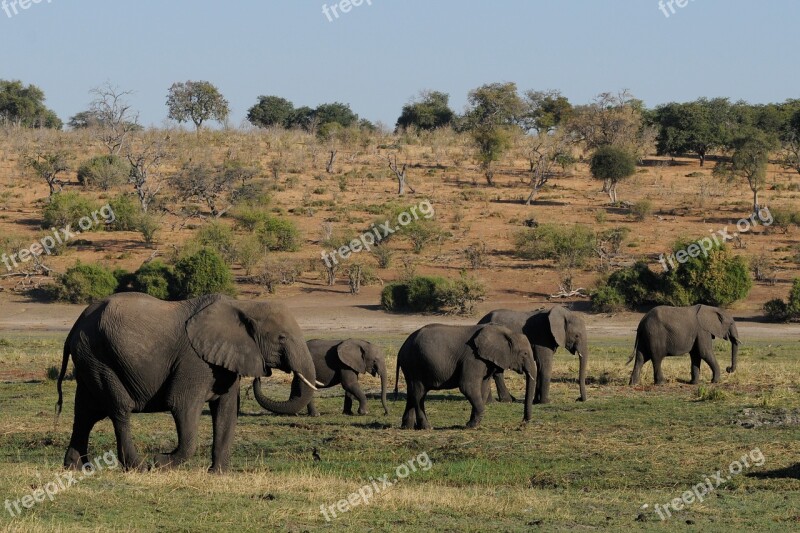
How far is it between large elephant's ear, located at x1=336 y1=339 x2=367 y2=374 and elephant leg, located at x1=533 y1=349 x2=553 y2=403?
9.90 feet

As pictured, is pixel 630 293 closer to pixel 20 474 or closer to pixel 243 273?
pixel 243 273

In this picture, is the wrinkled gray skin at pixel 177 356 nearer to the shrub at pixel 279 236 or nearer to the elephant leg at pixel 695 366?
the elephant leg at pixel 695 366

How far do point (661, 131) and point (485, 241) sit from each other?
29.7 meters

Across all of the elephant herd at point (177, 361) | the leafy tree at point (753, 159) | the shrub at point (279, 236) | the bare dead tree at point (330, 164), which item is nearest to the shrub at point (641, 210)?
the leafy tree at point (753, 159)

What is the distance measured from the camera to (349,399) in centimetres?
1980

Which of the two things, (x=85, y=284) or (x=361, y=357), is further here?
(x=85, y=284)

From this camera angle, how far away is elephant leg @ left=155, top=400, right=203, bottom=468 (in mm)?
12625

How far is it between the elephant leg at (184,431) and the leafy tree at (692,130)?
6412 centimetres

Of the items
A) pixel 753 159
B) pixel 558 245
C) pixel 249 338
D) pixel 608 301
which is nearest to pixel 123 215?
pixel 558 245

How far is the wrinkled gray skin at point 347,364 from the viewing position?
64.6ft

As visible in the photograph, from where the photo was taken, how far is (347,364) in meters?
19.7

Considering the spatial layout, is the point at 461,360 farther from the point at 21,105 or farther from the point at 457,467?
the point at 21,105

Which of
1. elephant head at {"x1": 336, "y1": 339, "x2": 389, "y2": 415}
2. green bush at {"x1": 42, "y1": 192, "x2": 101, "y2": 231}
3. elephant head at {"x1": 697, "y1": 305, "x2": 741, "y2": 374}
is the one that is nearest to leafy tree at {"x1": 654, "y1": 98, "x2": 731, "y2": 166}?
green bush at {"x1": 42, "y1": 192, "x2": 101, "y2": 231}

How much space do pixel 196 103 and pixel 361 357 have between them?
233 feet
